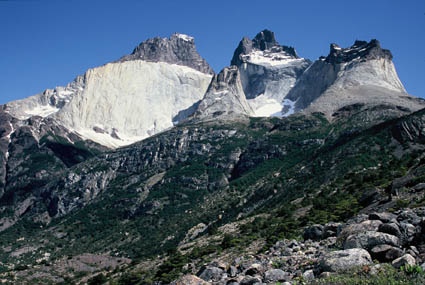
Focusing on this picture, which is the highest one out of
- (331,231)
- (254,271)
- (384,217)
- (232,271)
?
(384,217)

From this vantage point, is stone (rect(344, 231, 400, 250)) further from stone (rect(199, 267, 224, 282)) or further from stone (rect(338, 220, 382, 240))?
stone (rect(199, 267, 224, 282))

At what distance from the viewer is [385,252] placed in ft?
77.8

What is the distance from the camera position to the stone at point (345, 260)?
73.8 ft

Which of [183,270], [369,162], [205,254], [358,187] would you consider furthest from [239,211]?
[183,270]

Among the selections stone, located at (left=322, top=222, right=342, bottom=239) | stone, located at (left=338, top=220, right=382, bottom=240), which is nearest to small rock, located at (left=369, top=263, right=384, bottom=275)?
stone, located at (left=338, top=220, right=382, bottom=240)

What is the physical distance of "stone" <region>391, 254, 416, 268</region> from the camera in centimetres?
2091

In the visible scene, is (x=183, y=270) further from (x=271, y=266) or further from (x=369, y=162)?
(x=369, y=162)

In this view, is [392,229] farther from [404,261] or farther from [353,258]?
[404,261]

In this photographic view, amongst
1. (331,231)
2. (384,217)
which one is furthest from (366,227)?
(331,231)

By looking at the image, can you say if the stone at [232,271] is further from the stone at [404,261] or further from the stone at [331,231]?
the stone at [404,261]

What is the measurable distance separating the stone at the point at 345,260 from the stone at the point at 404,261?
1.37 metres

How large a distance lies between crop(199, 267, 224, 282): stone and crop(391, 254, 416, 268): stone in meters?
13.4

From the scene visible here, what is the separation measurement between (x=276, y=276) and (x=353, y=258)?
4421 millimetres

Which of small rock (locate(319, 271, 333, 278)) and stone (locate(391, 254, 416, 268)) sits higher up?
small rock (locate(319, 271, 333, 278))
